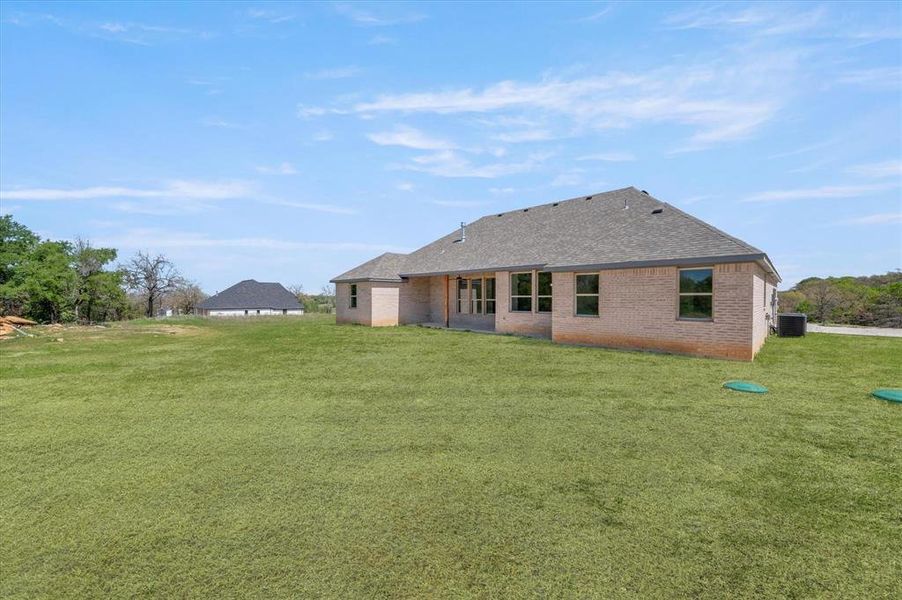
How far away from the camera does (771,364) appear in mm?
10078

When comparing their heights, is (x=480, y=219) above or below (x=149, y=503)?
above

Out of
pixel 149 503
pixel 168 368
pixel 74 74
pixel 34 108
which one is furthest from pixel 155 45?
pixel 149 503

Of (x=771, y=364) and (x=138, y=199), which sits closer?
(x=771, y=364)

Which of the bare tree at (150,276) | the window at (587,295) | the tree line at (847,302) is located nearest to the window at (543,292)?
the window at (587,295)

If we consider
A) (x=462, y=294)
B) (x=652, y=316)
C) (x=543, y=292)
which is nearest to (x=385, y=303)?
(x=462, y=294)

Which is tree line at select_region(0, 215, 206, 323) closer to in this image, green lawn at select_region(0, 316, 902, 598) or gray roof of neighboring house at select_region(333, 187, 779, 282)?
gray roof of neighboring house at select_region(333, 187, 779, 282)

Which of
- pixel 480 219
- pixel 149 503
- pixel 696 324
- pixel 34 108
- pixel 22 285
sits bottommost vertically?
pixel 149 503

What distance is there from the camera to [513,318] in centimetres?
1741

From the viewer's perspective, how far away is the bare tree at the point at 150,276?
4478 cm

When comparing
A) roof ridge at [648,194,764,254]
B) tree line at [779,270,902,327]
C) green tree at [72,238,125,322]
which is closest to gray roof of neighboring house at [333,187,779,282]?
roof ridge at [648,194,764,254]

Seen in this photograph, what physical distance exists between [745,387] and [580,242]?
30.8 feet

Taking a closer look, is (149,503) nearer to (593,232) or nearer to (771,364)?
(771,364)

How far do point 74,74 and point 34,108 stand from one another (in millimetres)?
3638

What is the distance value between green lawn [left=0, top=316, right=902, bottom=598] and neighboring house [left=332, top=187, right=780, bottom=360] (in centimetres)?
366
